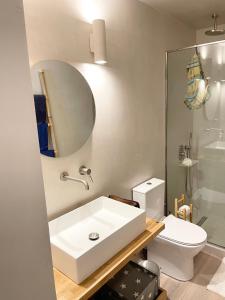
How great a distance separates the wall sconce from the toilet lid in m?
1.58

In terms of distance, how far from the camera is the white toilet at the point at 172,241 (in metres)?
1.96

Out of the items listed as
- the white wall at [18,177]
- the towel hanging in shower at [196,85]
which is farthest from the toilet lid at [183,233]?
the white wall at [18,177]

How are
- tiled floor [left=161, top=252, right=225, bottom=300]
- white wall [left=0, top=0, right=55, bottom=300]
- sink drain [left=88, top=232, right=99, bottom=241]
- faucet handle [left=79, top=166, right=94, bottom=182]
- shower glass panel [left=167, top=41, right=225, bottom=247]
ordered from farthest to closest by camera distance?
shower glass panel [left=167, top=41, right=225, bottom=247], tiled floor [left=161, top=252, right=225, bottom=300], faucet handle [left=79, top=166, right=94, bottom=182], sink drain [left=88, top=232, right=99, bottom=241], white wall [left=0, top=0, right=55, bottom=300]

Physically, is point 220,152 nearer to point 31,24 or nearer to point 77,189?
point 77,189

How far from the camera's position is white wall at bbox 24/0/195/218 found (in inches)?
58.6

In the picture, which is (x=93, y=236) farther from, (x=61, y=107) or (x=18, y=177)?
(x=18, y=177)

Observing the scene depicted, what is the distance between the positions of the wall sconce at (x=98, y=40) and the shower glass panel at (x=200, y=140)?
1164 millimetres

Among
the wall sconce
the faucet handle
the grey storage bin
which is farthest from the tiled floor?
the wall sconce

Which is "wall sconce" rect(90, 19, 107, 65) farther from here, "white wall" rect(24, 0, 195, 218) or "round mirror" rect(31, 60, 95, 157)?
"round mirror" rect(31, 60, 95, 157)

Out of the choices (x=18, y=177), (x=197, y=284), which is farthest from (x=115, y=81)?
(x=197, y=284)

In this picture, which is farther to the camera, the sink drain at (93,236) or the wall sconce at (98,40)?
the wall sconce at (98,40)

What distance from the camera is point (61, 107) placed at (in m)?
1.58

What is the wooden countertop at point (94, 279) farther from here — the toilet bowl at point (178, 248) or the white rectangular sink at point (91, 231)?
the toilet bowl at point (178, 248)

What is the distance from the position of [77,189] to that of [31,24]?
112 cm
